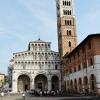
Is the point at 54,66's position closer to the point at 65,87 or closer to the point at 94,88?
the point at 65,87

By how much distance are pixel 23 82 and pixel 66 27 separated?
18.7 meters

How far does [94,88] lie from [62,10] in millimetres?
36863

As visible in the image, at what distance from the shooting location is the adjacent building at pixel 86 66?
1525 inches

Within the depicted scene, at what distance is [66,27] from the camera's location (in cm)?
7012

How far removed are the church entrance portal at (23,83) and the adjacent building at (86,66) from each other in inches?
698

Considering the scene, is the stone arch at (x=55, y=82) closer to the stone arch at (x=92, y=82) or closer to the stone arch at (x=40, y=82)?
the stone arch at (x=40, y=82)

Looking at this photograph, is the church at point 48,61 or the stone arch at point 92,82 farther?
the church at point 48,61

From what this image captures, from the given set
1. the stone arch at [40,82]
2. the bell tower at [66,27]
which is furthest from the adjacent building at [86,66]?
the stone arch at [40,82]

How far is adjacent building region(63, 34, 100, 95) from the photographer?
127 feet

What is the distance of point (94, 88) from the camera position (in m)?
39.5

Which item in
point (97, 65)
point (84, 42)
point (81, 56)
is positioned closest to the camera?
point (97, 65)

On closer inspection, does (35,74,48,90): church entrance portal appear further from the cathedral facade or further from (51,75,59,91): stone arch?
(51,75,59,91): stone arch

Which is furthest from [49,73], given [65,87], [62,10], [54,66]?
[62,10]

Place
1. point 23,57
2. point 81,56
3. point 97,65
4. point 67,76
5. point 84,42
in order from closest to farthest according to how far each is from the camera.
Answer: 1. point 97,65
2. point 84,42
3. point 81,56
4. point 67,76
5. point 23,57
